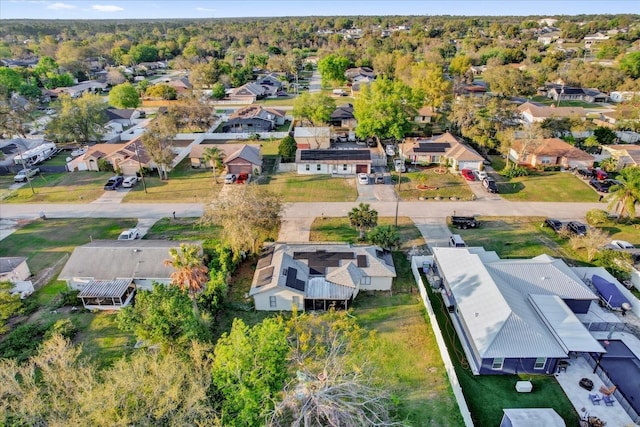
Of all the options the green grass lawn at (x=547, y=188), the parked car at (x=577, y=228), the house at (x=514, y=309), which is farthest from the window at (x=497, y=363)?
the green grass lawn at (x=547, y=188)

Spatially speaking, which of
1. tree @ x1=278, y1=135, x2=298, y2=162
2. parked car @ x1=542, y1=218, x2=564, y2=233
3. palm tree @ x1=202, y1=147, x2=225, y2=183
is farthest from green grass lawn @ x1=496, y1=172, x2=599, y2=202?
palm tree @ x1=202, y1=147, x2=225, y2=183

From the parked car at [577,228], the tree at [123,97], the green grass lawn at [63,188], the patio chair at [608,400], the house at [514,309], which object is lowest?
the patio chair at [608,400]

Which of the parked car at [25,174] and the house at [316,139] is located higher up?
the house at [316,139]

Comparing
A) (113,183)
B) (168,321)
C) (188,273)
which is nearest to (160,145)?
(113,183)

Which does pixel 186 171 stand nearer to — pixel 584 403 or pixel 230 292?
pixel 230 292

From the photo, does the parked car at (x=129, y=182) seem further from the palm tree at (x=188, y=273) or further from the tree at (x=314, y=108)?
the palm tree at (x=188, y=273)

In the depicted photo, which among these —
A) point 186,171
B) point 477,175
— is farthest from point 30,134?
point 477,175

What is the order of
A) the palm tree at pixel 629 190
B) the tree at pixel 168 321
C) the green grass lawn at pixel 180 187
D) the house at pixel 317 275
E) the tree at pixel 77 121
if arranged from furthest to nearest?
the tree at pixel 77 121, the green grass lawn at pixel 180 187, the palm tree at pixel 629 190, the house at pixel 317 275, the tree at pixel 168 321
